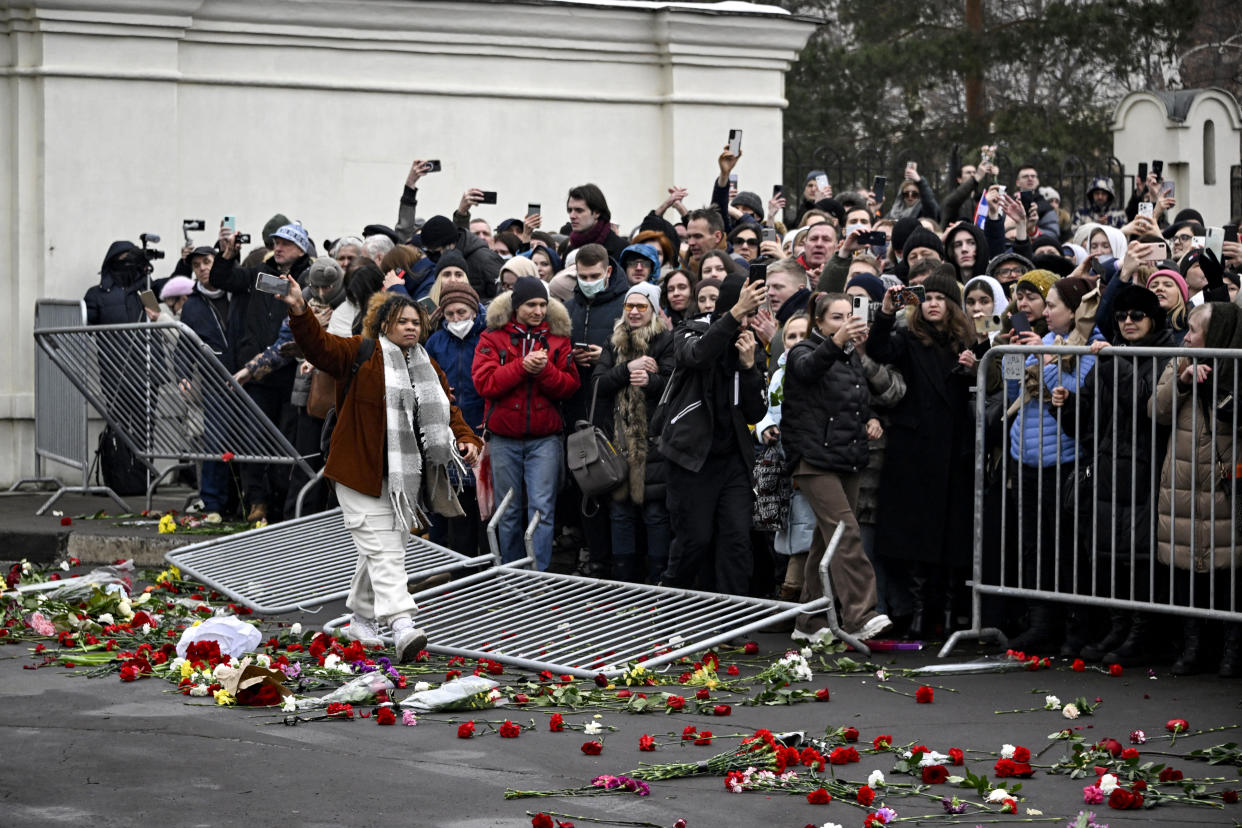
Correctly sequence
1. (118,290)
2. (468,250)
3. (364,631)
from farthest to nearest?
(118,290)
(468,250)
(364,631)

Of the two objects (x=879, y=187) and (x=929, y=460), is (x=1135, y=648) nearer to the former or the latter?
(x=929, y=460)

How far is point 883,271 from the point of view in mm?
12070

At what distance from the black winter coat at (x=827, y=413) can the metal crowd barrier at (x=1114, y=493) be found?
60cm

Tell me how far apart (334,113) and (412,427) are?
291 inches

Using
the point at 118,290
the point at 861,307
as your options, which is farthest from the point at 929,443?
the point at 118,290

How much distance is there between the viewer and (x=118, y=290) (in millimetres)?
15008

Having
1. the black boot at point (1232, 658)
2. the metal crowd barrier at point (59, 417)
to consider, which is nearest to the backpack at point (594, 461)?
the black boot at point (1232, 658)

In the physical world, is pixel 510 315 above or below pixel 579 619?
above

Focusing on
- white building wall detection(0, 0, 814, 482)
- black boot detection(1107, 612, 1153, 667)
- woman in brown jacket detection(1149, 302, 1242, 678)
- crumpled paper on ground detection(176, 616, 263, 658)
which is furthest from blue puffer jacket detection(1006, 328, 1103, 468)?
white building wall detection(0, 0, 814, 482)

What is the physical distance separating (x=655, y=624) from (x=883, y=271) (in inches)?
134

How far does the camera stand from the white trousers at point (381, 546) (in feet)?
30.9

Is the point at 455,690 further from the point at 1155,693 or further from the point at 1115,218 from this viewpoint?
the point at 1115,218

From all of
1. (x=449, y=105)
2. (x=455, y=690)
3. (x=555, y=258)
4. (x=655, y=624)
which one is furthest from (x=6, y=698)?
(x=449, y=105)

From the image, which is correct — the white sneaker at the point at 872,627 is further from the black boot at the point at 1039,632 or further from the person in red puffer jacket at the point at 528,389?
the person in red puffer jacket at the point at 528,389
